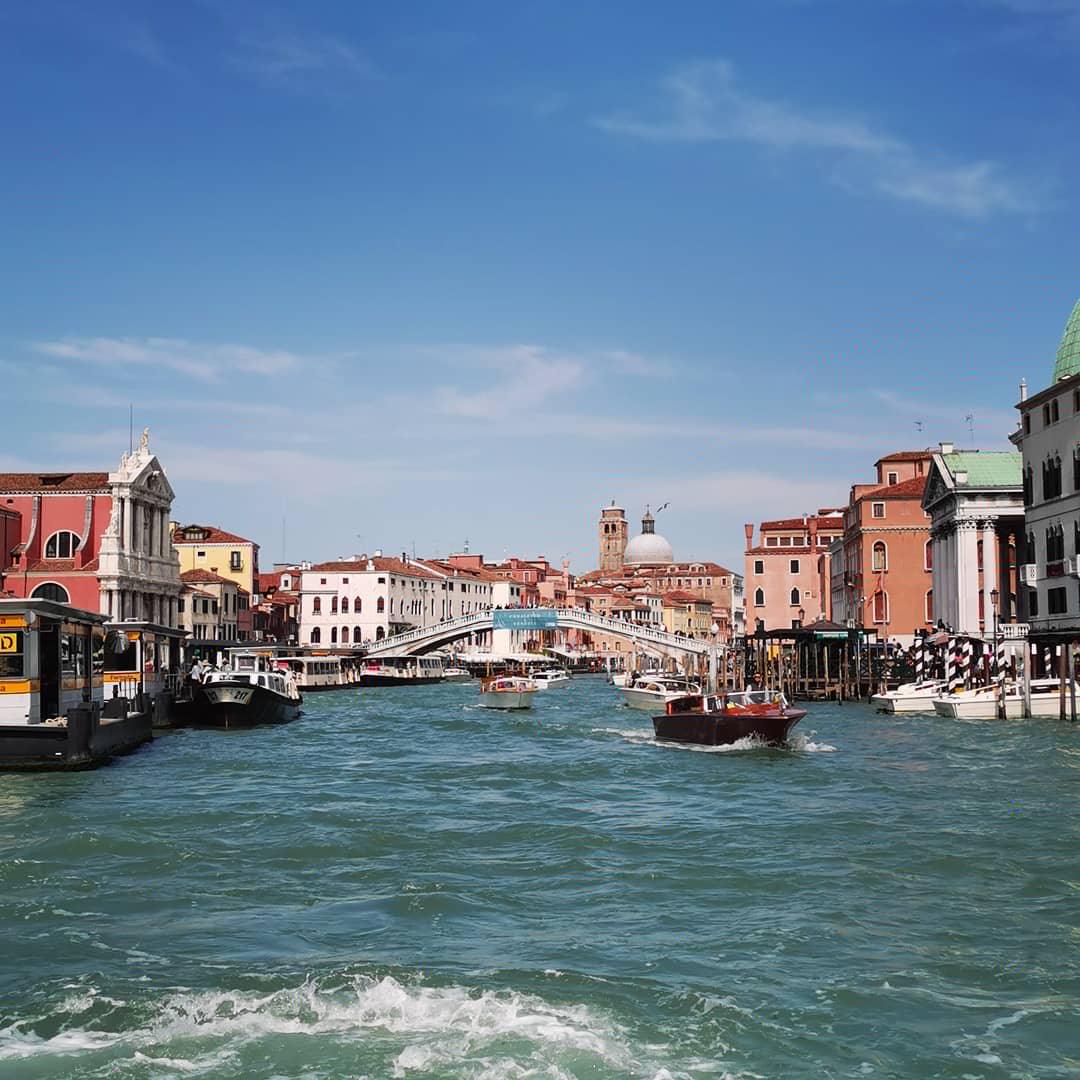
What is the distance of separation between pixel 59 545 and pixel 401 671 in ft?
74.4

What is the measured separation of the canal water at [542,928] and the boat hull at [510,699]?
24.2 metres

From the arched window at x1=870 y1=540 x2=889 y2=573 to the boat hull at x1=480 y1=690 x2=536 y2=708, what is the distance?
848 inches

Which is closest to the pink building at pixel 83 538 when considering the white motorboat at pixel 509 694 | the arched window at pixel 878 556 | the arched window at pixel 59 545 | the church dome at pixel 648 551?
the arched window at pixel 59 545

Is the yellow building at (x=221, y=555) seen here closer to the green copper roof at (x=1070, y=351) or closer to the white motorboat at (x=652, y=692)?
the white motorboat at (x=652, y=692)

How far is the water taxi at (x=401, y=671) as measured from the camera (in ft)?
217

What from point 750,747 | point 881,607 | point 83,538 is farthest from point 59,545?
point 881,607

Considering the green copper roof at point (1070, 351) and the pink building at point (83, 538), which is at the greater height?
the green copper roof at point (1070, 351)

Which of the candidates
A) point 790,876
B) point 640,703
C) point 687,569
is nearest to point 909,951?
point 790,876

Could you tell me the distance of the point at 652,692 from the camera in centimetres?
4534

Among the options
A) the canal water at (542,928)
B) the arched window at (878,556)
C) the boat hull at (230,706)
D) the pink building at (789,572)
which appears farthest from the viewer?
the pink building at (789,572)

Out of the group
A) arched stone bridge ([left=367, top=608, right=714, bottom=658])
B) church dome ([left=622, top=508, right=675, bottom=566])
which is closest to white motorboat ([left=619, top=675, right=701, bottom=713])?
arched stone bridge ([left=367, top=608, right=714, bottom=658])

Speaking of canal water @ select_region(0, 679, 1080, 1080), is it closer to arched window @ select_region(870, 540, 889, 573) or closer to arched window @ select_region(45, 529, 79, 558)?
arched window @ select_region(45, 529, 79, 558)

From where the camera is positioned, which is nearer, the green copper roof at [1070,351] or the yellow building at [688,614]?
the green copper roof at [1070,351]

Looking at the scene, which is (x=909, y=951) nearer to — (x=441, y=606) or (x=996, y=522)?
(x=996, y=522)
